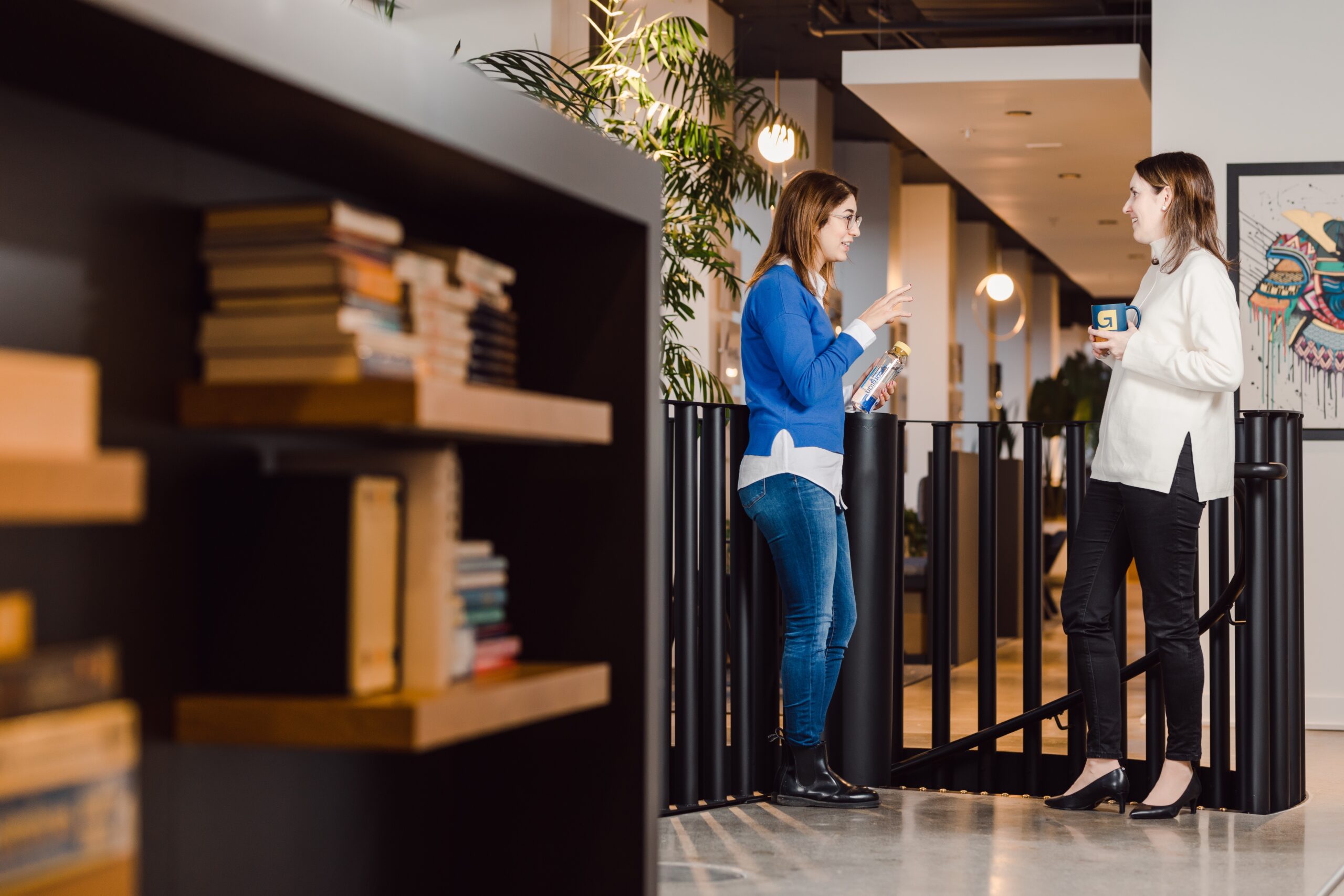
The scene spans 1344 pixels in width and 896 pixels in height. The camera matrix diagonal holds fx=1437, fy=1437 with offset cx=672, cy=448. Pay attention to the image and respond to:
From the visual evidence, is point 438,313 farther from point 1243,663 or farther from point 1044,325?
point 1044,325

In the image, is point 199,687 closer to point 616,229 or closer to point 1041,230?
point 616,229

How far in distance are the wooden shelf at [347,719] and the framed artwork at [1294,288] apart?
4382mm

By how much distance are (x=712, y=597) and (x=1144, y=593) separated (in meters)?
0.98

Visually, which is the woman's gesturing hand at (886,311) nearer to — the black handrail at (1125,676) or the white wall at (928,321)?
the black handrail at (1125,676)

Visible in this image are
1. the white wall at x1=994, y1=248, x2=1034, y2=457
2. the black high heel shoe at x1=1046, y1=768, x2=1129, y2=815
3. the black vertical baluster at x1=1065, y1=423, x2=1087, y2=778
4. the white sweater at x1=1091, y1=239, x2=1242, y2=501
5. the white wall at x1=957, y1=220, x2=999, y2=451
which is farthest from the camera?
the white wall at x1=994, y1=248, x2=1034, y2=457

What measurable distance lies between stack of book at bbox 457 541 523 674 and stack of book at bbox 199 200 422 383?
23 centimetres

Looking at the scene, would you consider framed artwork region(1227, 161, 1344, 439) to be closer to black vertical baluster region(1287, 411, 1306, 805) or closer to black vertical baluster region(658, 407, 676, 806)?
black vertical baluster region(1287, 411, 1306, 805)

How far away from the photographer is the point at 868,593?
3490 millimetres

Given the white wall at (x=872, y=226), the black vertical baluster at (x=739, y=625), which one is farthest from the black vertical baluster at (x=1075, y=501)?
the white wall at (x=872, y=226)

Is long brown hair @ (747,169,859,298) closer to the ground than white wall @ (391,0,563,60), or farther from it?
closer to the ground

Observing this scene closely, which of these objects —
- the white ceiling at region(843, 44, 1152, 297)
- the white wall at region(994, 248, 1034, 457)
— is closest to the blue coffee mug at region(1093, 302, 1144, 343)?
the white ceiling at region(843, 44, 1152, 297)

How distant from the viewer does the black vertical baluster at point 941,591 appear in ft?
12.1

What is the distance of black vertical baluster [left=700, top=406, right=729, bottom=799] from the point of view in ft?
10.7

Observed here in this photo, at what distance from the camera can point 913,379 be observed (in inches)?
454
